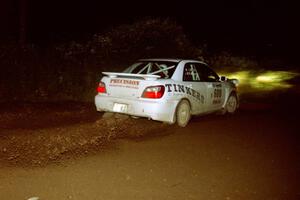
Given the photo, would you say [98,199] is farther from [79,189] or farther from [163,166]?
[163,166]

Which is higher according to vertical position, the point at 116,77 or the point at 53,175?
the point at 116,77

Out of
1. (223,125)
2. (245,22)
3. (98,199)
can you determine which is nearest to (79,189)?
(98,199)

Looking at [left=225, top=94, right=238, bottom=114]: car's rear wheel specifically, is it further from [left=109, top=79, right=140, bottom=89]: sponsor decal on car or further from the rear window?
[left=109, top=79, right=140, bottom=89]: sponsor decal on car

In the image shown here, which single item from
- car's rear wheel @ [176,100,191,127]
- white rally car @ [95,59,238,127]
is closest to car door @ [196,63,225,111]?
white rally car @ [95,59,238,127]

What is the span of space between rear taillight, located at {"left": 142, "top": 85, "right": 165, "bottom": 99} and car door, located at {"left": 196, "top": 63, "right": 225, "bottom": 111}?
1.72 metres

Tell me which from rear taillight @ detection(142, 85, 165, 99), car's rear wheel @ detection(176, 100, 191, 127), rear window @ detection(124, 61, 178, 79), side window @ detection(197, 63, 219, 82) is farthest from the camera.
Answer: side window @ detection(197, 63, 219, 82)

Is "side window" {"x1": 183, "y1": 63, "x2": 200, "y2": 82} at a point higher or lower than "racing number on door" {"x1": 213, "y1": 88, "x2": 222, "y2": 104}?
higher

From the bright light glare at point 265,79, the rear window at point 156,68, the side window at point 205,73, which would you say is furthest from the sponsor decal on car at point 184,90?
the bright light glare at point 265,79

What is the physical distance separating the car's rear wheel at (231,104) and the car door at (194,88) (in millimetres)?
1628

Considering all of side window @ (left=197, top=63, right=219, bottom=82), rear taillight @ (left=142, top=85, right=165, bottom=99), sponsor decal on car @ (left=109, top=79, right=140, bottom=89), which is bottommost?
rear taillight @ (left=142, top=85, right=165, bottom=99)

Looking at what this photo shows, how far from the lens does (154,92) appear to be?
8445 millimetres

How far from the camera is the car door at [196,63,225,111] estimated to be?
10.0 metres

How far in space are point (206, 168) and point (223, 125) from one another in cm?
362

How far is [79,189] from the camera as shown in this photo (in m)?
5.26
